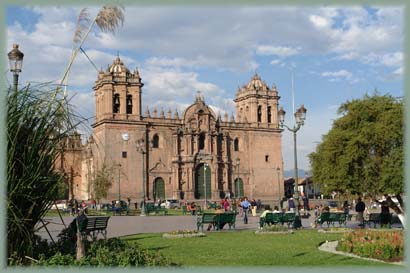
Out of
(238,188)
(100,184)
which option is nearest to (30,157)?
(100,184)

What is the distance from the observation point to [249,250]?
10.9m

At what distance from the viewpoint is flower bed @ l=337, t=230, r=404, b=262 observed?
9406 mm

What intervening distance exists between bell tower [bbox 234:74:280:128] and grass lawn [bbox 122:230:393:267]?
44.1 metres

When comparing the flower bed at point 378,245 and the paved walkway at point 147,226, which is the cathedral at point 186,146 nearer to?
the paved walkway at point 147,226

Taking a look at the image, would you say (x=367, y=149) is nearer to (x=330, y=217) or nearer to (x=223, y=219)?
(x=330, y=217)

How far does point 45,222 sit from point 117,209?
2505 cm

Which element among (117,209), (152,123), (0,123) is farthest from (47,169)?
(152,123)

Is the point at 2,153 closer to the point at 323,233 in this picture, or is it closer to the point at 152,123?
the point at 323,233

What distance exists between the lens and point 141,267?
659 cm

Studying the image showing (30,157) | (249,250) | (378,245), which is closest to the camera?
(30,157)

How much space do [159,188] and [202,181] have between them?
451cm

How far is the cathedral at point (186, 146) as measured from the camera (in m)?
49.2

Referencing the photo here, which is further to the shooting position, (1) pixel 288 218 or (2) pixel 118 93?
(2) pixel 118 93

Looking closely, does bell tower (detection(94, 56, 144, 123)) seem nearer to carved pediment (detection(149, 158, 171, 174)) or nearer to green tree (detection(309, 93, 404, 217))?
carved pediment (detection(149, 158, 171, 174))
